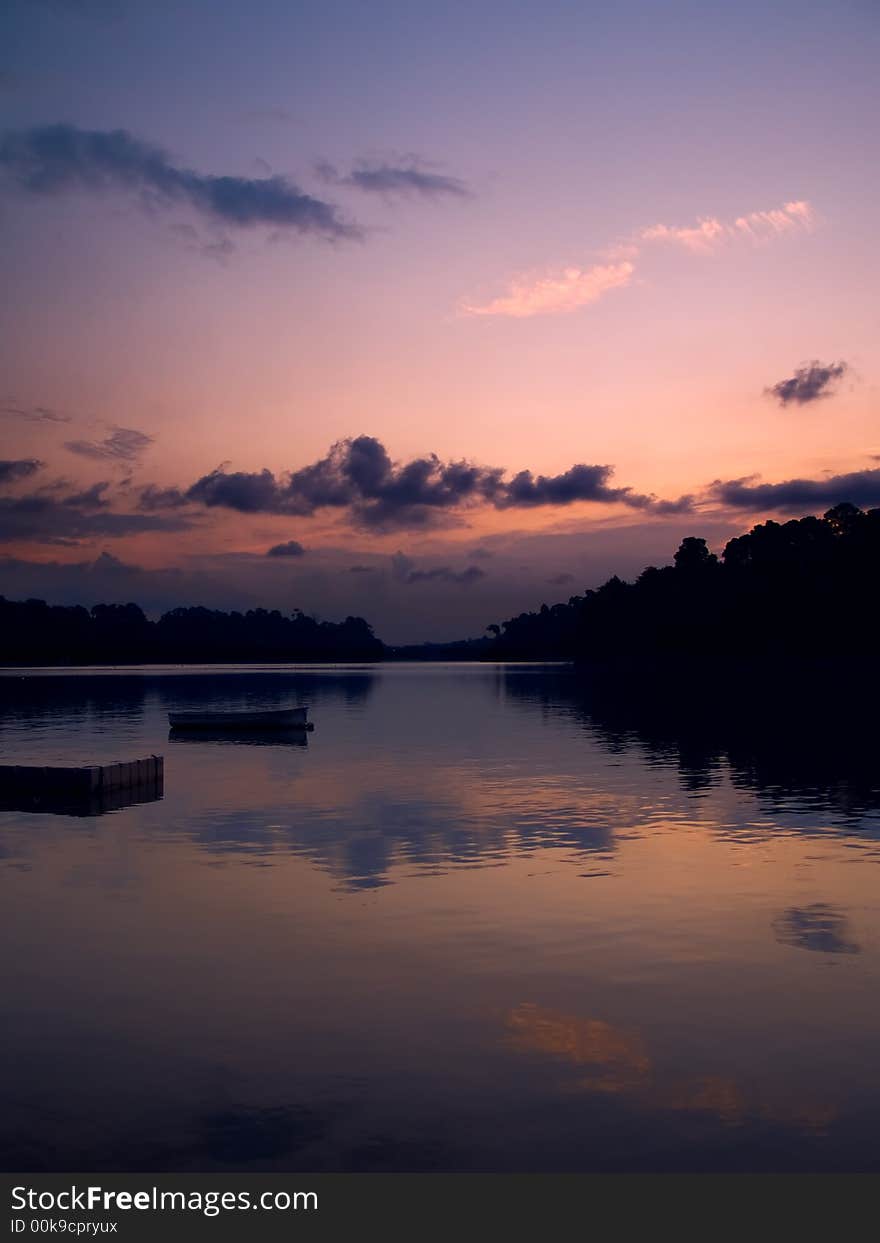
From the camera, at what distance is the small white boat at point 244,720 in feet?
268

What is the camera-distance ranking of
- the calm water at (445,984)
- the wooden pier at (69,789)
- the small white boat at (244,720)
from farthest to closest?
the small white boat at (244,720) < the wooden pier at (69,789) < the calm water at (445,984)

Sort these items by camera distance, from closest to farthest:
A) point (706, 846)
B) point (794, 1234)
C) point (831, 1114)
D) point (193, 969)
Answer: point (794, 1234), point (831, 1114), point (193, 969), point (706, 846)

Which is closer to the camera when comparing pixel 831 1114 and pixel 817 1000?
pixel 831 1114

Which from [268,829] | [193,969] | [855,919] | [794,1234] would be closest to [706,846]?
[855,919]

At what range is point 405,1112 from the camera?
1345 cm

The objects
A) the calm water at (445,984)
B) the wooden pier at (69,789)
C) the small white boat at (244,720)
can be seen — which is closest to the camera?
the calm water at (445,984)

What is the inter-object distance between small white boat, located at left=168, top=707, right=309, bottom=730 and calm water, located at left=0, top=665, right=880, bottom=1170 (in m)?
37.4

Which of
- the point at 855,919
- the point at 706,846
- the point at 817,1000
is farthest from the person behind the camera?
the point at 706,846

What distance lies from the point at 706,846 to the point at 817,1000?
49.1ft

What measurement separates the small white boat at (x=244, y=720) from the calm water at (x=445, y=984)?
37.4 metres

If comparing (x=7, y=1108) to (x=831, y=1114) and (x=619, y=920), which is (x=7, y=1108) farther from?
(x=619, y=920)

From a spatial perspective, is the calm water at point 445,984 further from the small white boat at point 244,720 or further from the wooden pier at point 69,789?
the small white boat at point 244,720

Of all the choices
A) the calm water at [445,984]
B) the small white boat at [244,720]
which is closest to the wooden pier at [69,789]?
the calm water at [445,984]

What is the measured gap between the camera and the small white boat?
81625 millimetres
